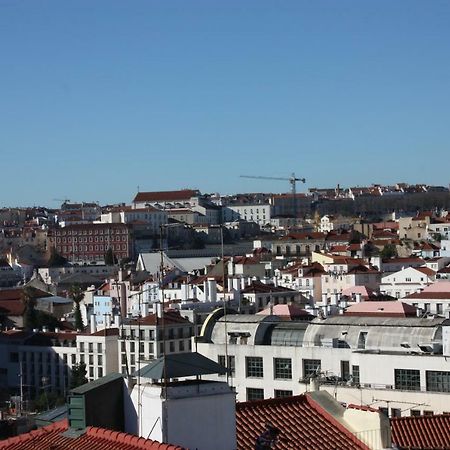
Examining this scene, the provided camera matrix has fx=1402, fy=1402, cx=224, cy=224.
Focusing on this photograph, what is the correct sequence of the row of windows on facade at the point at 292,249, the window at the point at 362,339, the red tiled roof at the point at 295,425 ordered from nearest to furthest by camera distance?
the red tiled roof at the point at 295,425 → the window at the point at 362,339 → the row of windows on facade at the point at 292,249

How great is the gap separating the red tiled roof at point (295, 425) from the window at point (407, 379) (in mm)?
13105

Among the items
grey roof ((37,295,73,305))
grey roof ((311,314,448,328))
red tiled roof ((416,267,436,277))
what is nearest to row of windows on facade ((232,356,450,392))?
grey roof ((311,314,448,328))

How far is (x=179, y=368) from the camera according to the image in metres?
10.2

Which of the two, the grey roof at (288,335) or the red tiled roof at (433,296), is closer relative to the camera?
the grey roof at (288,335)

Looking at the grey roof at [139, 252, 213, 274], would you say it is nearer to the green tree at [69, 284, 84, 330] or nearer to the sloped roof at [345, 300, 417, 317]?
the green tree at [69, 284, 84, 330]

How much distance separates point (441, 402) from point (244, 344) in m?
6.16

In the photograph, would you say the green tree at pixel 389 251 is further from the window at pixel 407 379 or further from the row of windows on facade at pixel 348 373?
the window at pixel 407 379

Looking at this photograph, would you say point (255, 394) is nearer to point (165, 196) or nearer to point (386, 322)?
point (386, 322)

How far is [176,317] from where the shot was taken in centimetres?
4941

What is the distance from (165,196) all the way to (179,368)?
16831cm

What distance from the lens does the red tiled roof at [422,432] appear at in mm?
12023

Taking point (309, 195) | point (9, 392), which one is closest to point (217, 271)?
point (9, 392)

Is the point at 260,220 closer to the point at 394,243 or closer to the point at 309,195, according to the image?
the point at 309,195

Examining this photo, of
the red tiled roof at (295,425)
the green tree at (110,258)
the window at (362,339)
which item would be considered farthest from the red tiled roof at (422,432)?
the green tree at (110,258)
